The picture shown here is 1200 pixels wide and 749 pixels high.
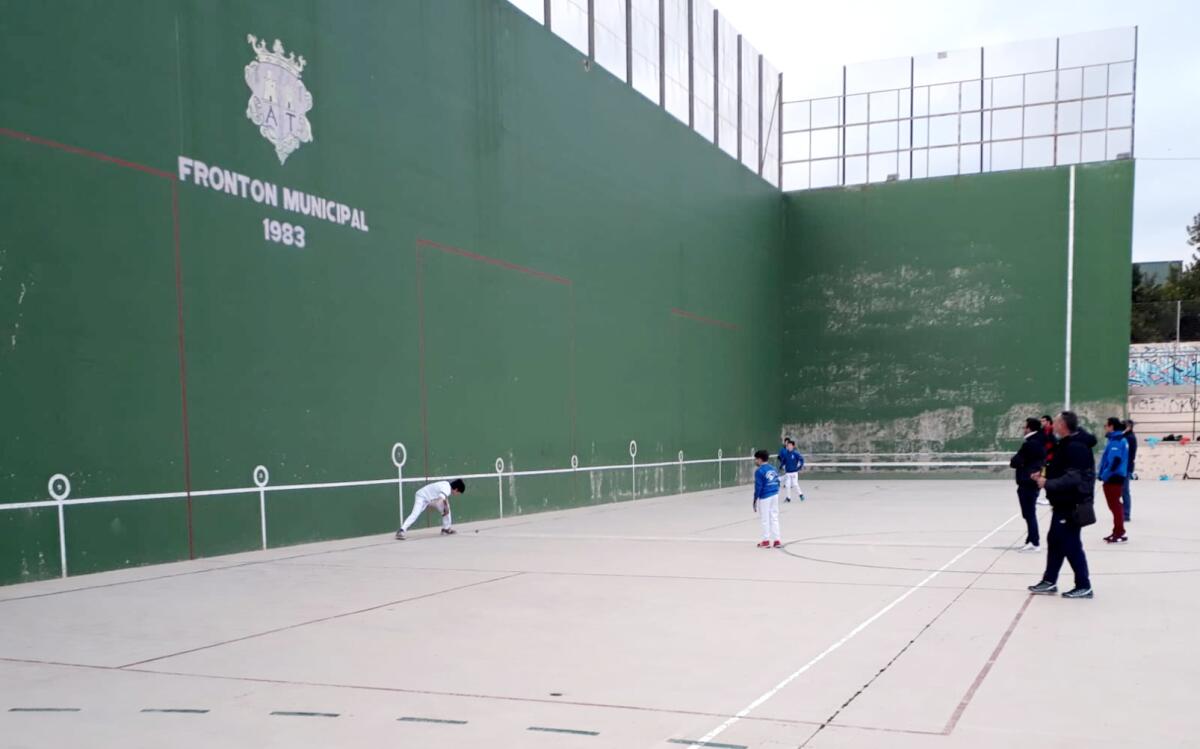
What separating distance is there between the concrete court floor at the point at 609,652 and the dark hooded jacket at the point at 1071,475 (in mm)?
920

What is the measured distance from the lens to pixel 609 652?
23.5 ft

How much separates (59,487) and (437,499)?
19.0 feet

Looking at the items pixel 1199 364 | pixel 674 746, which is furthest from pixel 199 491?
pixel 1199 364

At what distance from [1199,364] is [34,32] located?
38975 millimetres

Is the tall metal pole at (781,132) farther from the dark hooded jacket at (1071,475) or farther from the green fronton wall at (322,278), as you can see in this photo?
the dark hooded jacket at (1071,475)

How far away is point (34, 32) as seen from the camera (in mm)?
11117

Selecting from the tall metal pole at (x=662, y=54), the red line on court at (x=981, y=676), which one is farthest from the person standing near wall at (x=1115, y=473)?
the tall metal pole at (x=662, y=54)

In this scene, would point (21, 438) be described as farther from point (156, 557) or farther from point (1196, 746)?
point (1196, 746)

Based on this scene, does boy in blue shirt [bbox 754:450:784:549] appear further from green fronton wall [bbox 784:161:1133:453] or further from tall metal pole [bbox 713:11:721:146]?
green fronton wall [bbox 784:161:1133:453]

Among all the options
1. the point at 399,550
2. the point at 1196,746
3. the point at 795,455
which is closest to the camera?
the point at 1196,746

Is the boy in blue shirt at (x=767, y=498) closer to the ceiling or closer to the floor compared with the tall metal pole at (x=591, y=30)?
closer to the floor

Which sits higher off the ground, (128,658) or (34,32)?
(34,32)

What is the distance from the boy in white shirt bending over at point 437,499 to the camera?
607 inches

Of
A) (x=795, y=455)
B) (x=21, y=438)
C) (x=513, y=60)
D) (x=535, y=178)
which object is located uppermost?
(x=513, y=60)
